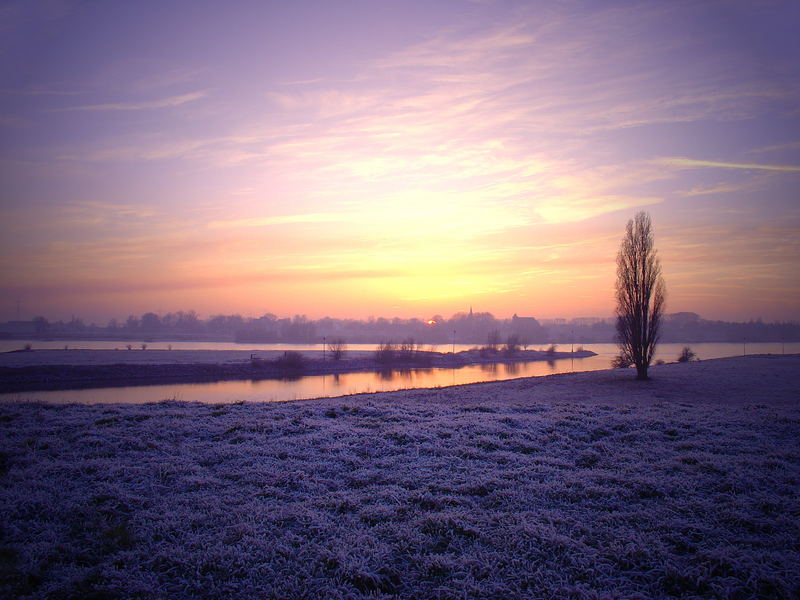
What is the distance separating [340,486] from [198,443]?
192 inches

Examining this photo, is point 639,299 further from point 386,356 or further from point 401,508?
point 386,356

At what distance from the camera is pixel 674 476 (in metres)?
8.30

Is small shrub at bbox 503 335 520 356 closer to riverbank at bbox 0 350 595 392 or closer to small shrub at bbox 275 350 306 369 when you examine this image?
riverbank at bbox 0 350 595 392

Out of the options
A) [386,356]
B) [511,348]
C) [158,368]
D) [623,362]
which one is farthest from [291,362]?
[511,348]

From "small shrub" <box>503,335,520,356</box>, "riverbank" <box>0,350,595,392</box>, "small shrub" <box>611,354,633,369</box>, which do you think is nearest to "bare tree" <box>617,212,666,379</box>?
"small shrub" <box>611,354,633,369</box>

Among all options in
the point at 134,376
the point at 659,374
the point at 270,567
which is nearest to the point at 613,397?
the point at 659,374

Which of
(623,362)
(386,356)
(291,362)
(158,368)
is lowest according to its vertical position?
(386,356)

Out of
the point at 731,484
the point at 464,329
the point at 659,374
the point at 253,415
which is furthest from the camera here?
the point at 464,329

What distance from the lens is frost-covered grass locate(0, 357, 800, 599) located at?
512cm

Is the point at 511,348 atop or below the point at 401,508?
below

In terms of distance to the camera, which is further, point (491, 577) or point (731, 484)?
point (731, 484)

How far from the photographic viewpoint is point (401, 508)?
705 cm

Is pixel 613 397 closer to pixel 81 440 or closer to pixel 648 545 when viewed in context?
pixel 648 545

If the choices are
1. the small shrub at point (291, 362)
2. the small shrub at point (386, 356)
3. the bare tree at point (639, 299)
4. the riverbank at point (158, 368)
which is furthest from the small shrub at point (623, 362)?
the small shrub at point (291, 362)
